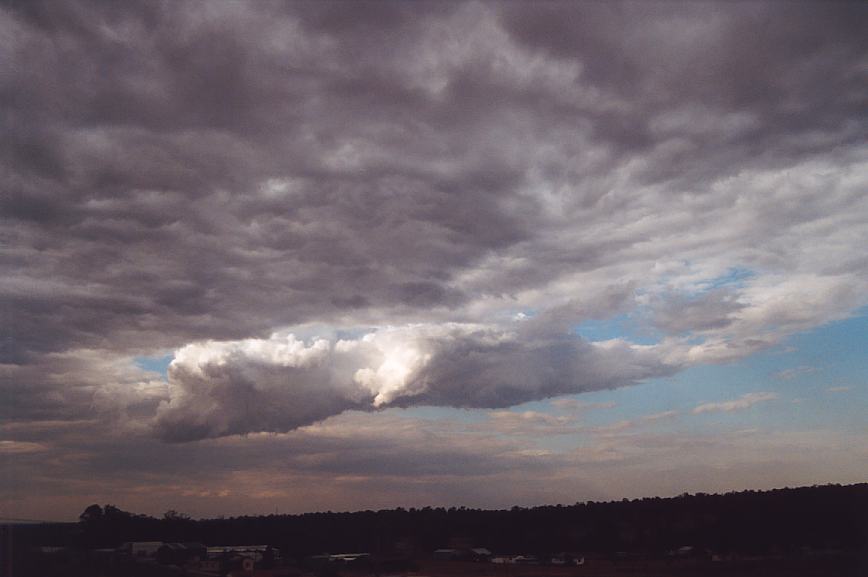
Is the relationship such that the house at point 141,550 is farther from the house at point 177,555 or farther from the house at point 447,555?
the house at point 447,555

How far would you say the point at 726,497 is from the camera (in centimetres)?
13362

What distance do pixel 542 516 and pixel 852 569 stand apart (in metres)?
110

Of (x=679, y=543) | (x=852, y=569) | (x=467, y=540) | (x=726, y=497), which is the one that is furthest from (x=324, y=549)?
(x=852, y=569)

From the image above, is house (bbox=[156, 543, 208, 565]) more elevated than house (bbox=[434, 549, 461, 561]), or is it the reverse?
house (bbox=[156, 543, 208, 565])

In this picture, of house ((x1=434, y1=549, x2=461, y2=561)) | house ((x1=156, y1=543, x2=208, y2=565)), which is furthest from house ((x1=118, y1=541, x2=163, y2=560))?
house ((x1=434, y1=549, x2=461, y2=561))

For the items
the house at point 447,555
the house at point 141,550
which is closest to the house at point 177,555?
the house at point 141,550

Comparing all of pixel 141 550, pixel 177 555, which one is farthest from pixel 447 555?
pixel 141 550

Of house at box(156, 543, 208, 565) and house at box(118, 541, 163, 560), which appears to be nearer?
house at box(156, 543, 208, 565)

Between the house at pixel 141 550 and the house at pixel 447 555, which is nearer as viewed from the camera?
the house at pixel 141 550

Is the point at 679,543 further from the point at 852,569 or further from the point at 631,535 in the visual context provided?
the point at 852,569

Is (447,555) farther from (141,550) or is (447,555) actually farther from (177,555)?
(141,550)

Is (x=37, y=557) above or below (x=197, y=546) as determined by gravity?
above

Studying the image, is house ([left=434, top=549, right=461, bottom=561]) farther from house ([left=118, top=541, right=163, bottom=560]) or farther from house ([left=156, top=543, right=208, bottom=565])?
house ([left=118, top=541, right=163, bottom=560])

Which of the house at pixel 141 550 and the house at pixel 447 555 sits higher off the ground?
the house at pixel 141 550
